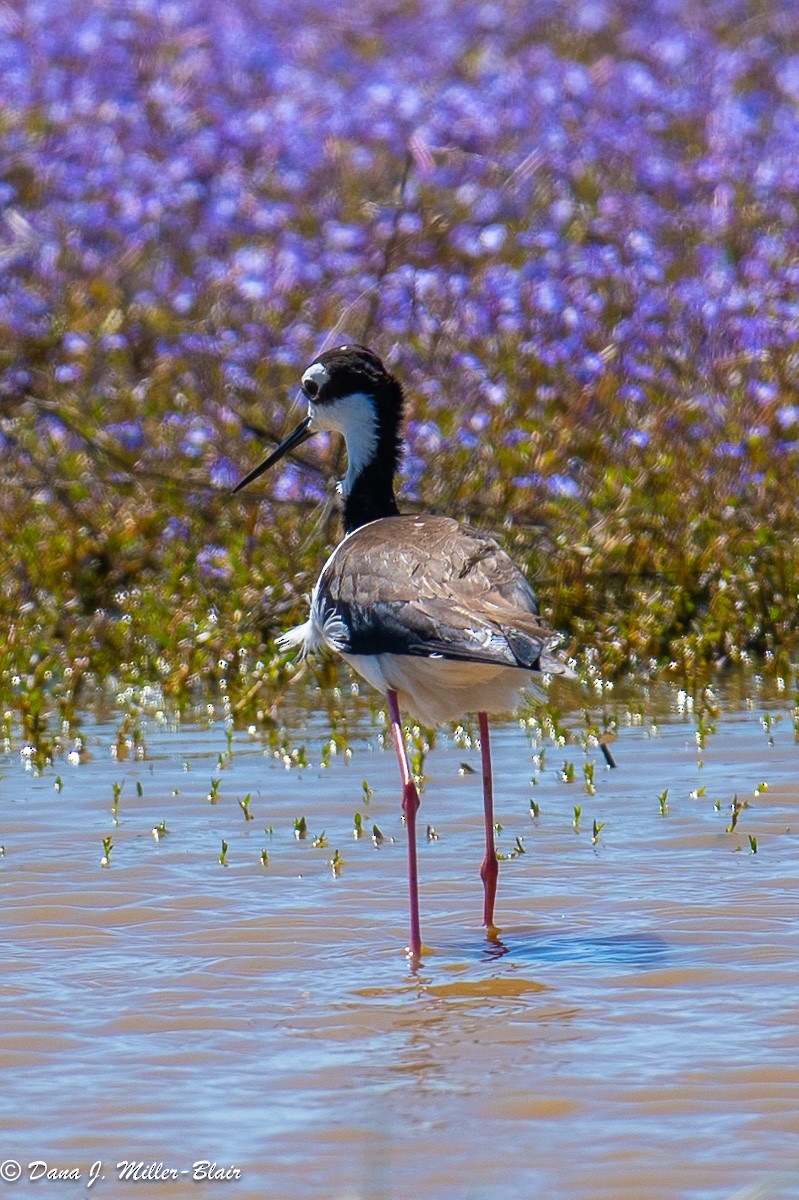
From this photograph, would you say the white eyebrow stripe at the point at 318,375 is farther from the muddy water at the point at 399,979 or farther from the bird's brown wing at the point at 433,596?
the muddy water at the point at 399,979

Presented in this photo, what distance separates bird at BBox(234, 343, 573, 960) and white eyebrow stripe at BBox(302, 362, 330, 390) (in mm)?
67

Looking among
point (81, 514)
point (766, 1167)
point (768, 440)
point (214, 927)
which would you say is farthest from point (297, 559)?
point (766, 1167)

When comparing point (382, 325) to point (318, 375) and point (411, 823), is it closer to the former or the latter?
point (318, 375)

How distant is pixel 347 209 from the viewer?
12734mm

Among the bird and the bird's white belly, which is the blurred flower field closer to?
the bird

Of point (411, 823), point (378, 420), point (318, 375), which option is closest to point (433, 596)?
point (411, 823)

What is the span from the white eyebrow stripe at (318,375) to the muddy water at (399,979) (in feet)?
4.69

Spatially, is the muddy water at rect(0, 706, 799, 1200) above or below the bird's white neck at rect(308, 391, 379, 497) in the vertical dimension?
below

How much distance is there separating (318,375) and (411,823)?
1.65 meters

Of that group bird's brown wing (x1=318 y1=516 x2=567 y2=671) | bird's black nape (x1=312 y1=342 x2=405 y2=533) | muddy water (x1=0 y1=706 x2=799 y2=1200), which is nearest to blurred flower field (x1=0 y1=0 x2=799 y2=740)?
muddy water (x1=0 y1=706 x2=799 y2=1200)

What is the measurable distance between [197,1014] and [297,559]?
385 cm

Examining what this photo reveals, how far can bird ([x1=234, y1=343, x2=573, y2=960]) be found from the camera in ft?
17.1

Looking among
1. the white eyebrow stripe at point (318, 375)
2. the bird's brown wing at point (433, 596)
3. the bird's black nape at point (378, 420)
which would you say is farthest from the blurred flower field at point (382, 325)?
the bird's brown wing at point (433, 596)

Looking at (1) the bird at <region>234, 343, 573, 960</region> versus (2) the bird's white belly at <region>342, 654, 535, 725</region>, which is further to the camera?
(2) the bird's white belly at <region>342, 654, 535, 725</region>
